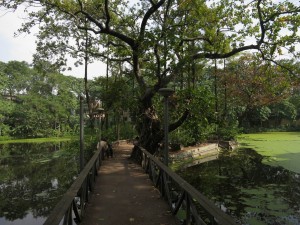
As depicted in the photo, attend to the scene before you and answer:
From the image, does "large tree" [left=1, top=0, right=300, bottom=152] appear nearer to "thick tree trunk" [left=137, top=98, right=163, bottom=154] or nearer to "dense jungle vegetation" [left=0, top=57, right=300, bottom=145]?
"thick tree trunk" [left=137, top=98, right=163, bottom=154]

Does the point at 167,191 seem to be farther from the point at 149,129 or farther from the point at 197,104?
the point at 149,129

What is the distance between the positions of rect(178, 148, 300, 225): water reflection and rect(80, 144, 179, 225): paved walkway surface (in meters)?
3.10

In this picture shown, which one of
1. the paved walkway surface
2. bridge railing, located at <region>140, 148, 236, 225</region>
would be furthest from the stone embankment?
bridge railing, located at <region>140, 148, 236, 225</region>

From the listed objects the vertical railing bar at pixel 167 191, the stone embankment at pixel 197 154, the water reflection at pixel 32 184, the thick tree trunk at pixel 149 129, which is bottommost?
the water reflection at pixel 32 184

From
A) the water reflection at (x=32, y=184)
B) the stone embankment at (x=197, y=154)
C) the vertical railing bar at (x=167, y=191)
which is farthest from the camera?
the stone embankment at (x=197, y=154)

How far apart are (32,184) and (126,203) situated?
1013 cm

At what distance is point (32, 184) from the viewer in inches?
604

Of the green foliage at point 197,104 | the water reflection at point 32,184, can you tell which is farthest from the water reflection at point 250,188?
the water reflection at point 32,184

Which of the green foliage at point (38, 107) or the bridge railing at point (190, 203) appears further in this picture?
the green foliage at point (38, 107)

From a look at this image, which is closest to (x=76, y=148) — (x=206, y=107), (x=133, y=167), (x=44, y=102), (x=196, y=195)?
(x=133, y=167)

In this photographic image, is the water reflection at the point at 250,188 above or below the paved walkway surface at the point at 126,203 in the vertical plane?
below

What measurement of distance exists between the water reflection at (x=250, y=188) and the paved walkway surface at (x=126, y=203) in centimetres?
310

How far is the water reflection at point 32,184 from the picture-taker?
10.8m

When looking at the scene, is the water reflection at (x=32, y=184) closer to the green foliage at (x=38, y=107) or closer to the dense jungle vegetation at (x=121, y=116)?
the dense jungle vegetation at (x=121, y=116)
